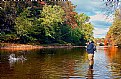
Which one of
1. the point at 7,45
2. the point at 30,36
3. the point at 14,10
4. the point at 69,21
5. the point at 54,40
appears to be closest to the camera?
the point at 7,45

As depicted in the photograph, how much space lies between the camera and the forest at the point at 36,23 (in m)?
69.0

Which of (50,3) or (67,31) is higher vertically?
(50,3)

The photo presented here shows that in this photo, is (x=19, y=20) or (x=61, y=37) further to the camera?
(x=61, y=37)

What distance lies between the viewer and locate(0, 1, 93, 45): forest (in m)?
69.0

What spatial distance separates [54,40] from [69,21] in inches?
672

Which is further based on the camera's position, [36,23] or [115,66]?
[36,23]

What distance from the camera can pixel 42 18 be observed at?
3189 inches

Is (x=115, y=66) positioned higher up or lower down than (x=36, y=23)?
higher up

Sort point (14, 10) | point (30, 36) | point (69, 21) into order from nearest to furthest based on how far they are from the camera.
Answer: point (14, 10)
point (30, 36)
point (69, 21)

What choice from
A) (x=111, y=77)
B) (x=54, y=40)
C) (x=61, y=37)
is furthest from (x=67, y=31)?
(x=111, y=77)

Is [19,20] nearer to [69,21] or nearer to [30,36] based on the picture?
[30,36]

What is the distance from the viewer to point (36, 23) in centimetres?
7756

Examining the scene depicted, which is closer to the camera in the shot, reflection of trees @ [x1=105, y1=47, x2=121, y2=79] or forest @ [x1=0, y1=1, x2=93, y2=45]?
reflection of trees @ [x1=105, y1=47, x2=121, y2=79]

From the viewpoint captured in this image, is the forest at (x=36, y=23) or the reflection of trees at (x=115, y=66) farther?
the forest at (x=36, y=23)
